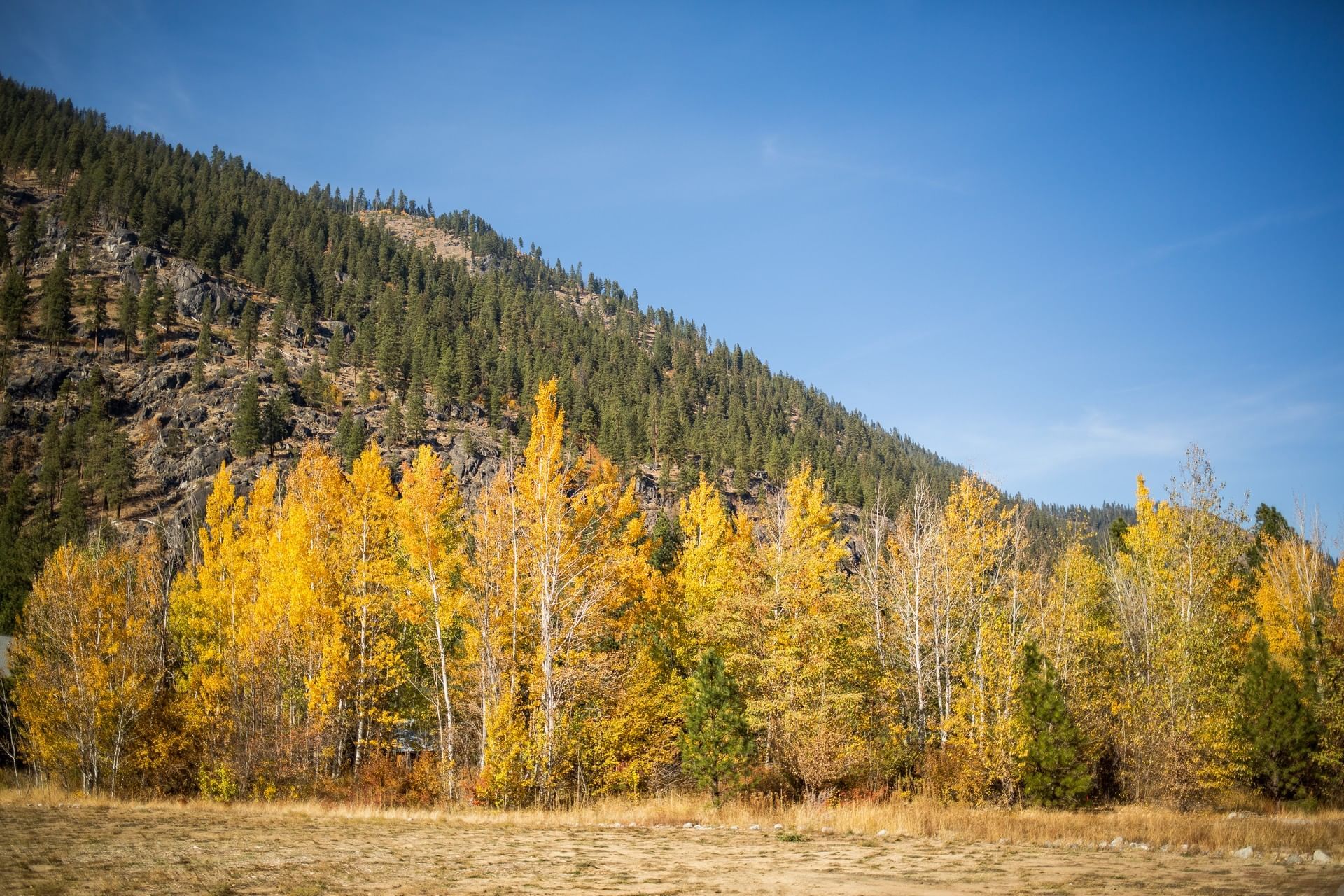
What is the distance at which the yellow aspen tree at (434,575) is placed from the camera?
77.6 ft

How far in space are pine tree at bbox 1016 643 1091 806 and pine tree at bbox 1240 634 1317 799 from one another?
921cm

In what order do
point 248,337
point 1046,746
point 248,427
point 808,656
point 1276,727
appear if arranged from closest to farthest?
point 1046,746, point 808,656, point 1276,727, point 248,427, point 248,337

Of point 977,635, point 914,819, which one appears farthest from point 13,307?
point 914,819

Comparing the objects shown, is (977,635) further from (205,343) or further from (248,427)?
(205,343)

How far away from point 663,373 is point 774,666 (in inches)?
5371

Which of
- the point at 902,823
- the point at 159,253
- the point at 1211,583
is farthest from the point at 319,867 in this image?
the point at 159,253

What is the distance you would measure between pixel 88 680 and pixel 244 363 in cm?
8948

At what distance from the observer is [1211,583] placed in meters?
28.2

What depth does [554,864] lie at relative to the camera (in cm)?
1177

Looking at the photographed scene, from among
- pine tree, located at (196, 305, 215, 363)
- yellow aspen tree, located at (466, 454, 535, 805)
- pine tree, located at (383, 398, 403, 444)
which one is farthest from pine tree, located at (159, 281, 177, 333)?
yellow aspen tree, located at (466, 454, 535, 805)

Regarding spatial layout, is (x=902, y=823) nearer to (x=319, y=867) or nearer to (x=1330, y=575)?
(x=319, y=867)

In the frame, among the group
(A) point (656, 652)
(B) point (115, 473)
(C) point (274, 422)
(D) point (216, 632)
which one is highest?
(C) point (274, 422)

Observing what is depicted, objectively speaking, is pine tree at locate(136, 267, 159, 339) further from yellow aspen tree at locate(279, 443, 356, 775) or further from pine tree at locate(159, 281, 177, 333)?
yellow aspen tree at locate(279, 443, 356, 775)

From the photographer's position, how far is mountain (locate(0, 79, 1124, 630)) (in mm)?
79125
